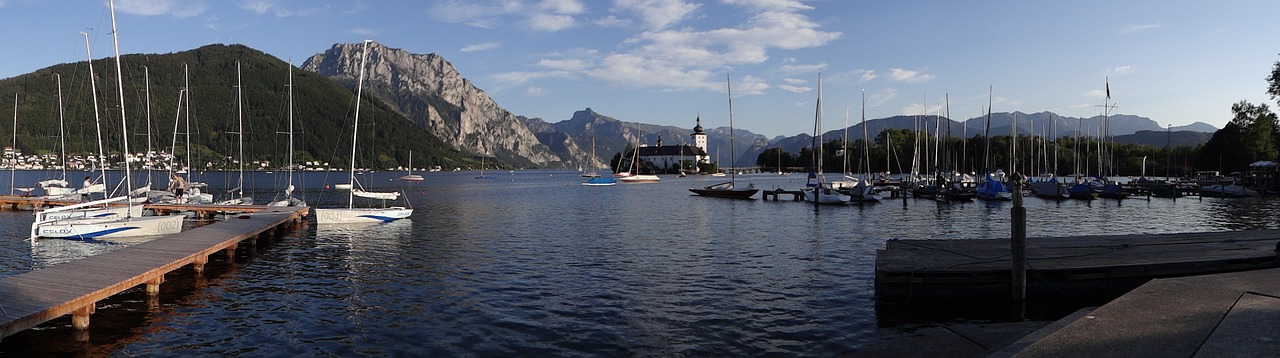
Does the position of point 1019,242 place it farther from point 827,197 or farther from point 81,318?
point 827,197

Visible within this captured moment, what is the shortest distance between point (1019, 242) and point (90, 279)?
23.4 m

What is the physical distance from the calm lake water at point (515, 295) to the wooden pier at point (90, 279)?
0.71 meters

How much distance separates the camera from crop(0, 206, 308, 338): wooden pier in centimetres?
1439

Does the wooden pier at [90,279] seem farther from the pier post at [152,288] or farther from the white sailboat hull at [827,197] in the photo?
the white sailboat hull at [827,197]

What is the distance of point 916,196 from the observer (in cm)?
7856

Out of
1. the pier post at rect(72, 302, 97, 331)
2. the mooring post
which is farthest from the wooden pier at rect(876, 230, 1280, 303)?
the pier post at rect(72, 302, 97, 331)

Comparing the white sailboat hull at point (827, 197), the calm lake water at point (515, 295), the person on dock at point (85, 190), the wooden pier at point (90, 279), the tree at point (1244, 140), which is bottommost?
the calm lake water at point (515, 295)

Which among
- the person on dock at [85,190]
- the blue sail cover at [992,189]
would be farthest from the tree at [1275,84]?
the person on dock at [85,190]

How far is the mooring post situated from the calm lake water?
0.95 meters

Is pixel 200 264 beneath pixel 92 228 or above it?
beneath

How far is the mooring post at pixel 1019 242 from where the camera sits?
1616 centimetres

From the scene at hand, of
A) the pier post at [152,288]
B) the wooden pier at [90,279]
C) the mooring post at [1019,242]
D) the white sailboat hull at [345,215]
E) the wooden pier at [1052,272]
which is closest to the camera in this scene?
the wooden pier at [90,279]

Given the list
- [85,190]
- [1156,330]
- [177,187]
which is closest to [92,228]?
[177,187]

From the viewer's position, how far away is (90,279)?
58.2 ft
